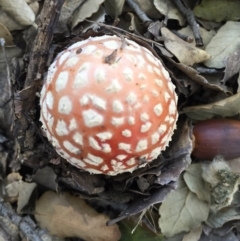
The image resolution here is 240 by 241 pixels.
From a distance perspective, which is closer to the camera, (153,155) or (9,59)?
(153,155)

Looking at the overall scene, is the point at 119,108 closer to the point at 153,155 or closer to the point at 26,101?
the point at 153,155

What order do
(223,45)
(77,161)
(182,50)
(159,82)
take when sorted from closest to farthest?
(159,82)
(77,161)
(182,50)
(223,45)

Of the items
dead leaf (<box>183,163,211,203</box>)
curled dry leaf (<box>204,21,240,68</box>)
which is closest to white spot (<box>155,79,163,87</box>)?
curled dry leaf (<box>204,21,240,68</box>)

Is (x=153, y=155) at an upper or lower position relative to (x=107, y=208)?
upper

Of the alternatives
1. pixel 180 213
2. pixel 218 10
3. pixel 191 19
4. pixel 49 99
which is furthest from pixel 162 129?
pixel 218 10

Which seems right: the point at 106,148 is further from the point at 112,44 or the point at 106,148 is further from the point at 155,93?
the point at 112,44

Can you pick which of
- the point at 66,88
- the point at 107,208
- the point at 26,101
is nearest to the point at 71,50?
the point at 66,88
